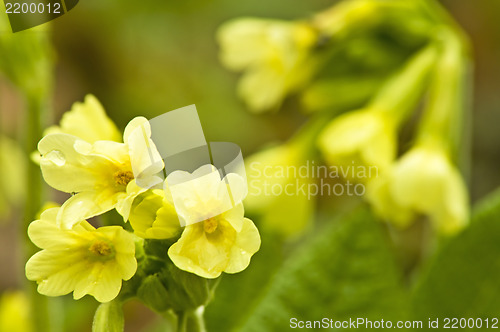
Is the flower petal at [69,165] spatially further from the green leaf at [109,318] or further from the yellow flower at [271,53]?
the yellow flower at [271,53]

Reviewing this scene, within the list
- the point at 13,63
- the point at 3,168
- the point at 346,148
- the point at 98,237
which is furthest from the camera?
the point at 3,168

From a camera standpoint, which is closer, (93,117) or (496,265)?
(93,117)

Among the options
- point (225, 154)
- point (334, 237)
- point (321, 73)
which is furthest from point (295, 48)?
point (225, 154)

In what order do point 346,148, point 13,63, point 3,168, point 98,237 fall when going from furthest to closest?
point 3,168 < point 346,148 < point 13,63 < point 98,237

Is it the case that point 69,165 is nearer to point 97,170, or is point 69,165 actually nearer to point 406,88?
point 97,170

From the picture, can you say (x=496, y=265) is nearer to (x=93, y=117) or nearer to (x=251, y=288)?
(x=251, y=288)
